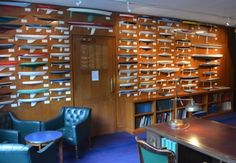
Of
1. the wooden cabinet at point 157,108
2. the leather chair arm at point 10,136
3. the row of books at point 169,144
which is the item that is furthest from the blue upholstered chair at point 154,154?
the wooden cabinet at point 157,108

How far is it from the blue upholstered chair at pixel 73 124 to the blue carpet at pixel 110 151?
0.23 meters

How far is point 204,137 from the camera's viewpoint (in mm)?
2662

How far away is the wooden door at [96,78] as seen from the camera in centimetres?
517

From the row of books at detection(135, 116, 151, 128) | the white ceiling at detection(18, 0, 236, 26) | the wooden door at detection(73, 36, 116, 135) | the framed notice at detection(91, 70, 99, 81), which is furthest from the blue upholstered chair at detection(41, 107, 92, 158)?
the white ceiling at detection(18, 0, 236, 26)

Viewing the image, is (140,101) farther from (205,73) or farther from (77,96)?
(205,73)

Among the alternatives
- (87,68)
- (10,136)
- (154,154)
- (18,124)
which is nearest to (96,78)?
(87,68)

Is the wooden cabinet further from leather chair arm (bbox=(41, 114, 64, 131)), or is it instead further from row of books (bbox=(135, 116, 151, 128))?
leather chair arm (bbox=(41, 114, 64, 131))

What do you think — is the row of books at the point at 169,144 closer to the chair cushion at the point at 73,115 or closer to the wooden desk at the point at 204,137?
the wooden desk at the point at 204,137

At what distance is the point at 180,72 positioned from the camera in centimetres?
677

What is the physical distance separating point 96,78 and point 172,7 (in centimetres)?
232

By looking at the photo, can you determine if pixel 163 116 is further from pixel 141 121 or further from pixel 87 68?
pixel 87 68

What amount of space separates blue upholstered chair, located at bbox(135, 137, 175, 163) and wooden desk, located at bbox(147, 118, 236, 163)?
1.47 feet

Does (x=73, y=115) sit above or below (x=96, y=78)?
below

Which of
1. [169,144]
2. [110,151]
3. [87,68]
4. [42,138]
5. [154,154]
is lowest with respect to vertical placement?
[110,151]
